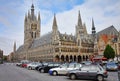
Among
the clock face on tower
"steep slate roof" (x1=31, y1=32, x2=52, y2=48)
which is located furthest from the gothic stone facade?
the clock face on tower

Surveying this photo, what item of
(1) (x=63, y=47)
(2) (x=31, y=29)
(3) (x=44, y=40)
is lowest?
(1) (x=63, y=47)

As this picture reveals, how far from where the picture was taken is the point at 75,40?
100250 millimetres

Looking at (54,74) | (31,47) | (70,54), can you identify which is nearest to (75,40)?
(70,54)

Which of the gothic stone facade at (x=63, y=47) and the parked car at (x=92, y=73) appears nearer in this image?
the parked car at (x=92, y=73)

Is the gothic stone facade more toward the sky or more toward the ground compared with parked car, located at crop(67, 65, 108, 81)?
more toward the sky

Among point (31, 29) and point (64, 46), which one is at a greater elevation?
point (31, 29)

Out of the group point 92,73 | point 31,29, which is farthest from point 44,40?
point 92,73

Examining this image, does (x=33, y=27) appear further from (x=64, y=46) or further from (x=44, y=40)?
(x=64, y=46)

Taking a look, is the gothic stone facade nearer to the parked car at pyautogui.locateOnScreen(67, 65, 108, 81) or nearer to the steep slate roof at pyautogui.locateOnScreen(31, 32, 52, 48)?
the steep slate roof at pyautogui.locateOnScreen(31, 32, 52, 48)

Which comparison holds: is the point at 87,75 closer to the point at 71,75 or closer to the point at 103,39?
the point at 71,75

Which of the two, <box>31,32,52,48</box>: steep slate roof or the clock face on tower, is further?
the clock face on tower

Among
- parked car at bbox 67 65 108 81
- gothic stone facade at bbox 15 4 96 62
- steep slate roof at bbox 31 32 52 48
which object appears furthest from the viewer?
steep slate roof at bbox 31 32 52 48

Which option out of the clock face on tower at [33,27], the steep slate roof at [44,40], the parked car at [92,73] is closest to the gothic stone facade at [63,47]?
the steep slate roof at [44,40]

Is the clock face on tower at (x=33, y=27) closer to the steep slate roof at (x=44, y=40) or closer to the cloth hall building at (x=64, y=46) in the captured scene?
the cloth hall building at (x=64, y=46)
